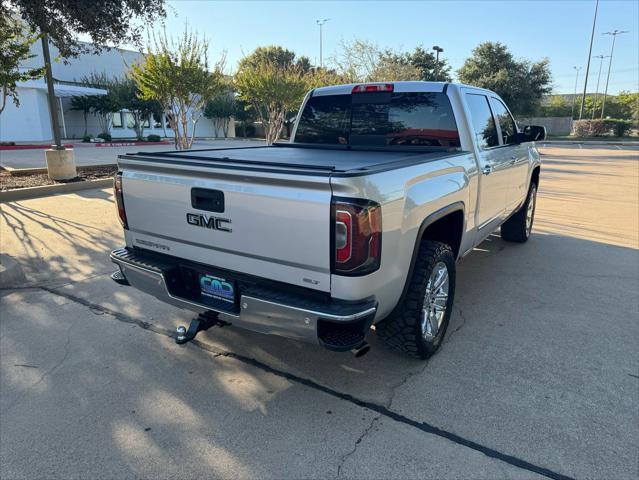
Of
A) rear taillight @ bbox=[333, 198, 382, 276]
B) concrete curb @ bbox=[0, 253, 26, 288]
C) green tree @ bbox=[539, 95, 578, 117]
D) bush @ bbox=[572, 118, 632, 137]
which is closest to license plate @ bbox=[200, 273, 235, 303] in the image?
rear taillight @ bbox=[333, 198, 382, 276]

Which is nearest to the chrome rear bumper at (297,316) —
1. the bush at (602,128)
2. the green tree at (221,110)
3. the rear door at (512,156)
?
the rear door at (512,156)

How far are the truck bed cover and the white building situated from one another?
78.4 ft

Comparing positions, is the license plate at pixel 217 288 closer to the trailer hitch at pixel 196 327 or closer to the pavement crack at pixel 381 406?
the trailer hitch at pixel 196 327

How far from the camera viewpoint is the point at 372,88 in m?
Answer: 4.44

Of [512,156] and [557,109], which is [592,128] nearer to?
[557,109]

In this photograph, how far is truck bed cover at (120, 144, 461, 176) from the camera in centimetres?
271

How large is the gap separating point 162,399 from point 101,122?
122ft

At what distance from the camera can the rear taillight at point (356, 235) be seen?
2.39 m

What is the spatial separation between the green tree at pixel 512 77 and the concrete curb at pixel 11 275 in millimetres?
43569

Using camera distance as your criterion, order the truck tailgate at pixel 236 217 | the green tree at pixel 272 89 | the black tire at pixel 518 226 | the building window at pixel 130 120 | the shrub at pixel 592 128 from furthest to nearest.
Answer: the shrub at pixel 592 128 → the building window at pixel 130 120 → the green tree at pixel 272 89 → the black tire at pixel 518 226 → the truck tailgate at pixel 236 217

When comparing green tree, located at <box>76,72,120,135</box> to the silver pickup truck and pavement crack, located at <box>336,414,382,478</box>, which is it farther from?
pavement crack, located at <box>336,414,382,478</box>

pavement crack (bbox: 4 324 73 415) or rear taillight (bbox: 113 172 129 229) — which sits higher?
rear taillight (bbox: 113 172 129 229)

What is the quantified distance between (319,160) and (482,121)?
1.93 metres

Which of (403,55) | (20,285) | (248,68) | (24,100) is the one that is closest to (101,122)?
(24,100)
